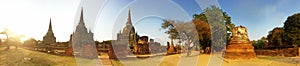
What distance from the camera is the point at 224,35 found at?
110 feet

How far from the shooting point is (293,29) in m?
39.3

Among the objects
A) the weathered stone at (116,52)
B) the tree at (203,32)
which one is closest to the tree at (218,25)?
the tree at (203,32)

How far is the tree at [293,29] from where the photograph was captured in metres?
38.2

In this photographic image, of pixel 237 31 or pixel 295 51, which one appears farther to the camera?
pixel 295 51

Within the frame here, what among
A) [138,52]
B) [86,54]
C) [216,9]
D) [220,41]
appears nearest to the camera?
[86,54]

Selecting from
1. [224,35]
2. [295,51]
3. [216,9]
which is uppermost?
[216,9]

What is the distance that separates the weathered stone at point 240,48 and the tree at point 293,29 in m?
15.4

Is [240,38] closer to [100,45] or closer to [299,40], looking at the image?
[100,45]

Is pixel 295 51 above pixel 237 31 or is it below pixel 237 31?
below

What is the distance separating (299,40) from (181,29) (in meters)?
17.3

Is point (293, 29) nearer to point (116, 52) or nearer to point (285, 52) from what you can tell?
point (285, 52)

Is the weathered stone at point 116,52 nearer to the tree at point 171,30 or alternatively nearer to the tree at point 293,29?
the tree at point 171,30

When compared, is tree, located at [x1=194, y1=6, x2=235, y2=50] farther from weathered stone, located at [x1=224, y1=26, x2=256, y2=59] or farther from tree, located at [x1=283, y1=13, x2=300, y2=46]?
tree, located at [x1=283, y1=13, x2=300, y2=46]

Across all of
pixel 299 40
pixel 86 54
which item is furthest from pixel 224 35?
pixel 86 54
